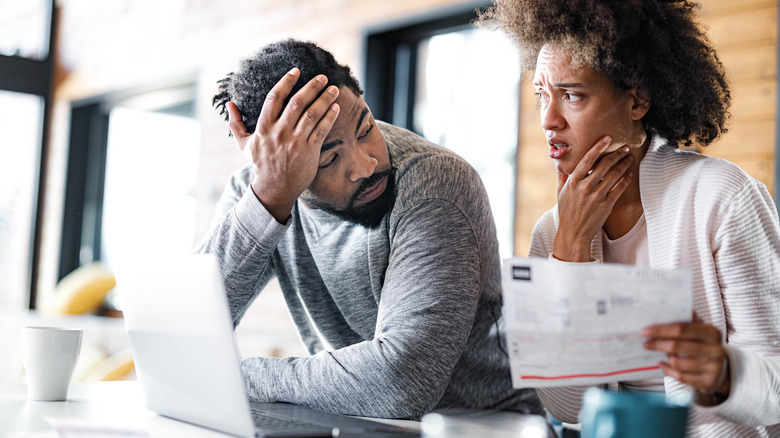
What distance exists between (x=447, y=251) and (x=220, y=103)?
60 centimetres

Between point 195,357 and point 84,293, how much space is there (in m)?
3.68

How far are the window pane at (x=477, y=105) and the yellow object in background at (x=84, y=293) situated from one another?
2185 millimetres

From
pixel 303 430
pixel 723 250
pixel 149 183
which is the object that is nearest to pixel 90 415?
pixel 303 430

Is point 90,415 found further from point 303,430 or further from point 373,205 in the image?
point 373,205

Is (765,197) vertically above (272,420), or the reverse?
(765,197)

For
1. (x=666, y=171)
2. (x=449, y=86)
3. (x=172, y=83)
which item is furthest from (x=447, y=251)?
(x=172, y=83)

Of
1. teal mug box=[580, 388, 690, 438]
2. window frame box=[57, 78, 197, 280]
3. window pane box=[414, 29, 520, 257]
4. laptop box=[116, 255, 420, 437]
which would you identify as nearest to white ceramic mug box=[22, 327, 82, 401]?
laptop box=[116, 255, 420, 437]

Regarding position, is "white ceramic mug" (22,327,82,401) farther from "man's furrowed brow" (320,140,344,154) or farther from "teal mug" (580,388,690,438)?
"teal mug" (580,388,690,438)

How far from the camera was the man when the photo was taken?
115 centimetres

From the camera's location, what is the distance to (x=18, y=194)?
5.25 meters

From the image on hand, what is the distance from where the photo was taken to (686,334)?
2.59 ft

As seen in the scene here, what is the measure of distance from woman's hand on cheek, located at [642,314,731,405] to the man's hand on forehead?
2.36 ft

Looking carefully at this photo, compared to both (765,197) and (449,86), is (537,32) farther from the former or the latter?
(449,86)

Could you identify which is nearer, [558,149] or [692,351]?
[692,351]
